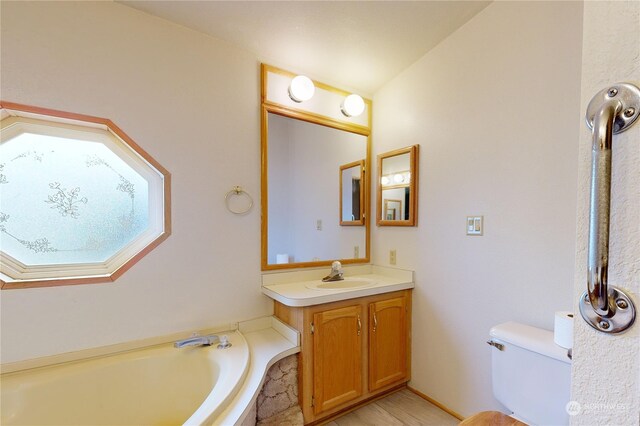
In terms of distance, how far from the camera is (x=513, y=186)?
1.47 m

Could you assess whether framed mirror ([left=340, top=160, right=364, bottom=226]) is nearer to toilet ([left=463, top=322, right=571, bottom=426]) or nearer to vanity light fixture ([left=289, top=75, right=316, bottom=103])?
vanity light fixture ([left=289, top=75, right=316, bottom=103])

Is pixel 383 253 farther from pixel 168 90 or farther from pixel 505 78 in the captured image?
pixel 168 90

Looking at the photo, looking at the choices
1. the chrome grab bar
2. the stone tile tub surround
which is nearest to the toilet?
the chrome grab bar

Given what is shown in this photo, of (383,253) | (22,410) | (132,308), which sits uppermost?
(383,253)

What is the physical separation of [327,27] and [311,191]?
44.4 inches

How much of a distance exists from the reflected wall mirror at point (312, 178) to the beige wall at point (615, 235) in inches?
66.9

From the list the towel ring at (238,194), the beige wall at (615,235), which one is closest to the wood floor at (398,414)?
the towel ring at (238,194)

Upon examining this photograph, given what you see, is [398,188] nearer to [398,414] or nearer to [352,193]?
[352,193]

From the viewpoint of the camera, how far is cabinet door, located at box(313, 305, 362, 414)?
64.0 inches

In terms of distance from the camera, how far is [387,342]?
193 cm

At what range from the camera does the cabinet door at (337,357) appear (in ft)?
5.33

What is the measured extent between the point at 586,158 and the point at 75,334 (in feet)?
6.86

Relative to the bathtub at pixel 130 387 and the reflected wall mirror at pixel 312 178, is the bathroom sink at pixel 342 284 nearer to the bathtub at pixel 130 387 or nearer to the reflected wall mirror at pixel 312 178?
the reflected wall mirror at pixel 312 178

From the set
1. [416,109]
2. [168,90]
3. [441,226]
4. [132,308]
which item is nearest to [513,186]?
[441,226]
